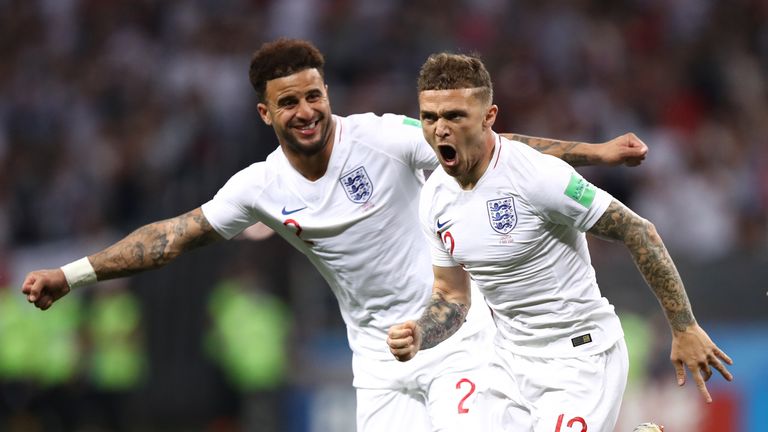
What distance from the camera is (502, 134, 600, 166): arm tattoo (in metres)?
6.04

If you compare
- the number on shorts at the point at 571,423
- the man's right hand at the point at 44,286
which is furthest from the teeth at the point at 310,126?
the number on shorts at the point at 571,423

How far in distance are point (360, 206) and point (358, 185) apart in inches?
3.8

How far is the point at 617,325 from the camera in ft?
19.8

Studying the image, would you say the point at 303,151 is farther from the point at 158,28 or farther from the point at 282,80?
the point at 158,28

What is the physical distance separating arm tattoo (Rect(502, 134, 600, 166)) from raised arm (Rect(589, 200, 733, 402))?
0.43m

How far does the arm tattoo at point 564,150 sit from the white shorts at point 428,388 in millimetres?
951

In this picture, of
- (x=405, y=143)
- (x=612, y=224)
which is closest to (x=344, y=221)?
(x=405, y=143)

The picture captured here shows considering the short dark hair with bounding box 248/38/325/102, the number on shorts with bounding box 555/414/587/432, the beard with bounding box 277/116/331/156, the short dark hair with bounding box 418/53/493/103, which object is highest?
the short dark hair with bounding box 248/38/325/102

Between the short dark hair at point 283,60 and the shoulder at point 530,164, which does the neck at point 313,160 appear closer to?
the short dark hair at point 283,60

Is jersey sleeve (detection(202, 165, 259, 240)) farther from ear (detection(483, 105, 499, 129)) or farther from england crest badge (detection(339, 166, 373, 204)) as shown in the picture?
ear (detection(483, 105, 499, 129))

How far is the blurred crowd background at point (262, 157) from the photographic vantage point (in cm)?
1184

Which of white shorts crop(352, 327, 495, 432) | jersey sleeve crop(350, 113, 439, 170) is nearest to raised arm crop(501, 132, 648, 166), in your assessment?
jersey sleeve crop(350, 113, 439, 170)

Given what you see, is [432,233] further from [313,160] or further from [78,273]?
[78,273]

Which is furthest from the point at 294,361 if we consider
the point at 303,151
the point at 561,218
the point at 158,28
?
the point at 561,218
